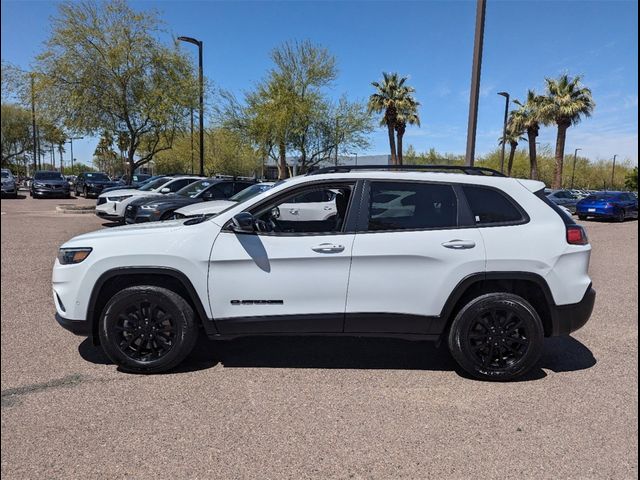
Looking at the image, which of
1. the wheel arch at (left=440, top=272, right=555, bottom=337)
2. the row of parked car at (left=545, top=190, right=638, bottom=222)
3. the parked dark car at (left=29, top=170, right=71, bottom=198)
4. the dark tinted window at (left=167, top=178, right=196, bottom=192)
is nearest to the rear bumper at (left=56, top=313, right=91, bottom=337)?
the wheel arch at (left=440, top=272, right=555, bottom=337)

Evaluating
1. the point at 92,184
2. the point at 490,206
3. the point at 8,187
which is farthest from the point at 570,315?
the point at 8,187

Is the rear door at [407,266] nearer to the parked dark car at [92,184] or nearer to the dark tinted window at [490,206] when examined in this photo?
the dark tinted window at [490,206]

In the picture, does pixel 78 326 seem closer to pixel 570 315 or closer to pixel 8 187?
pixel 570 315

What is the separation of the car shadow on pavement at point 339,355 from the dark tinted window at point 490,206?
1206 millimetres

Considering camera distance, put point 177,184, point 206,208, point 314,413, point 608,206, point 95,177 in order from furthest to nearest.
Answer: point 95,177
point 608,206
point 177,184
point 206,208
point 314,413

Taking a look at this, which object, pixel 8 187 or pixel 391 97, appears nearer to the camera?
pixel 8 187

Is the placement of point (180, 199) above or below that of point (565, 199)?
below

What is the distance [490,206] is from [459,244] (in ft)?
1.57

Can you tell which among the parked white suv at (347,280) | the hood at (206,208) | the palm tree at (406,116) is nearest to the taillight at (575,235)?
the parked white suv at (347,280)

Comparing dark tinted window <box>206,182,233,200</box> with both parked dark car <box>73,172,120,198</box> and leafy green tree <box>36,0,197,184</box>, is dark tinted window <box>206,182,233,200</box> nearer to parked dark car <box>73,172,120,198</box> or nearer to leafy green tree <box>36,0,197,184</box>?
leafy green tree <box>36,0,197,184</box>

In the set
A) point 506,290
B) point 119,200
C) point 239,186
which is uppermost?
point 239,186

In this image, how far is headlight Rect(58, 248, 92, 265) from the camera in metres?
3.73

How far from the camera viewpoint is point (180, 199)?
11109 millimetres

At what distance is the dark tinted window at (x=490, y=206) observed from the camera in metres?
3.84
